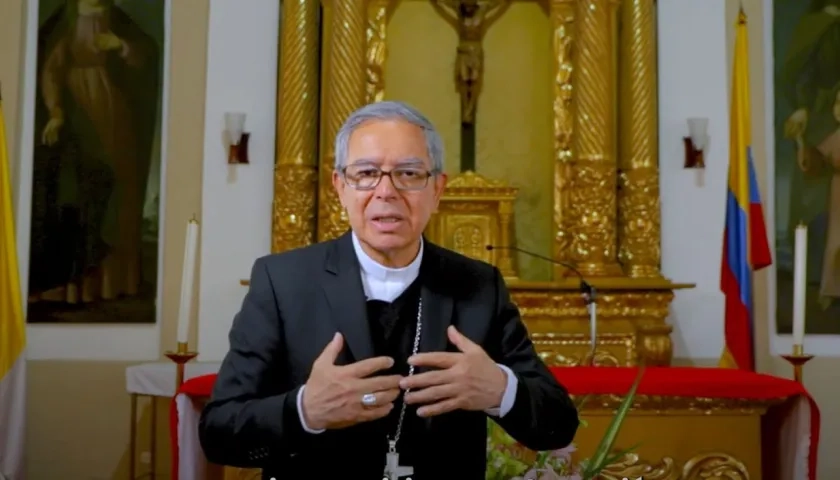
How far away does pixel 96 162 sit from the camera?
6.08m

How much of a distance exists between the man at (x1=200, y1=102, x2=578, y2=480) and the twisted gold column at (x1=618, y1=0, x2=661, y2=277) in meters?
4.30

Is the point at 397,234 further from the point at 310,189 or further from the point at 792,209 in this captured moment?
the point at 792,209

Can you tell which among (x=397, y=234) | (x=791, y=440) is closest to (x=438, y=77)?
(x=791, y=440)

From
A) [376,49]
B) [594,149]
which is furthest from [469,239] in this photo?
[376,49]

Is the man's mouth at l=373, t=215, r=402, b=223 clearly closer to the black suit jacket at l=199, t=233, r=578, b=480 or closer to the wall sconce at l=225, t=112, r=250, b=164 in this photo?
the black suit jacket at l=199, t=233, r=578, b=480

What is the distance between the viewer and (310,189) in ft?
19.4

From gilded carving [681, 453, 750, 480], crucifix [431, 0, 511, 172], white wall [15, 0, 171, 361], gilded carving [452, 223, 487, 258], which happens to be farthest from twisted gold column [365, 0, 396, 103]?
gilded carving [681, 453, 750, 480]

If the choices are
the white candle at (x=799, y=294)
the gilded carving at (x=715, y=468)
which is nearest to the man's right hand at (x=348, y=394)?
the gilded carving at (x=715, y=468)

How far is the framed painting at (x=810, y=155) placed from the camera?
608 centimetres

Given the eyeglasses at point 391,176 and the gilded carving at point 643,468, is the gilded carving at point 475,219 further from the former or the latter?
the eyeglasses at point 391,176

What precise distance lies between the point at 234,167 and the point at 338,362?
4.63m

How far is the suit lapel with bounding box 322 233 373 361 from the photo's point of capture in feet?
5.20

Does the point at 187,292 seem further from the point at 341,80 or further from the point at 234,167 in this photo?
the point at 341,80

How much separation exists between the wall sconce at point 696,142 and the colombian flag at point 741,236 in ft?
1.65
